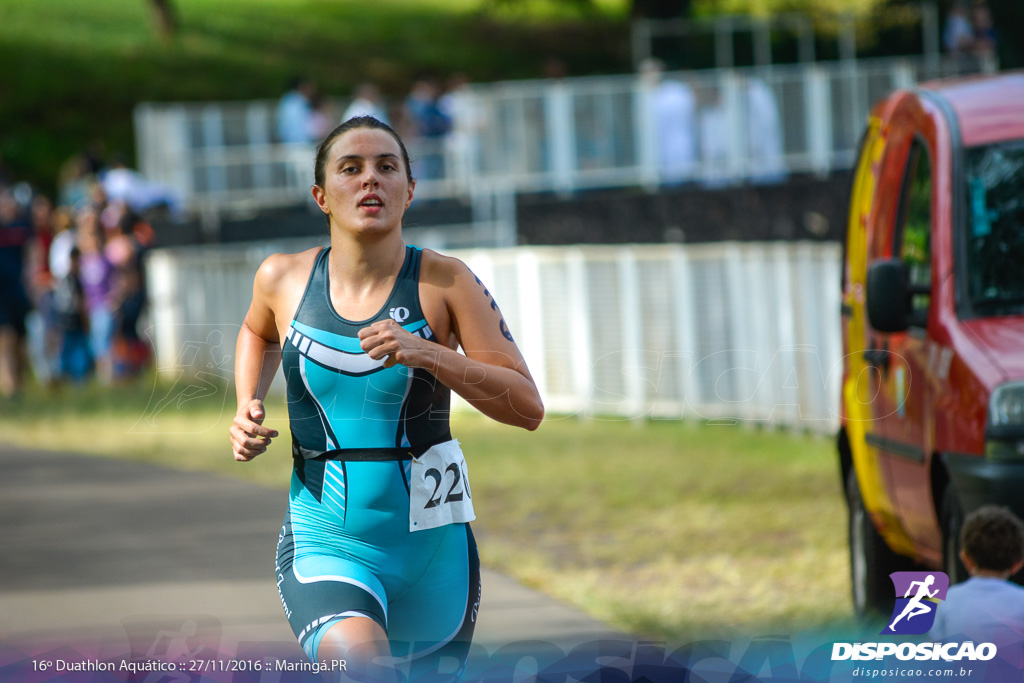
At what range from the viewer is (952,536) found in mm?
5469

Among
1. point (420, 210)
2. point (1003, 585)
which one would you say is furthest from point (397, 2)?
point (1003, 585)

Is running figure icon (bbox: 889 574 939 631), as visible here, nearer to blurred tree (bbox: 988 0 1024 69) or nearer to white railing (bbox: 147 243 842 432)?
white railing (bbox: 147 243 842 432)

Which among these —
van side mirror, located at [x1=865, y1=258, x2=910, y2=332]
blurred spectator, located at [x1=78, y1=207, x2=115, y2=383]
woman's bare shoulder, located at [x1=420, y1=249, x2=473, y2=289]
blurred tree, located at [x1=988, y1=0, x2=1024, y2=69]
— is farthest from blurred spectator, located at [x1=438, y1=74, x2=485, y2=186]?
woman's bare shoulder, located at [x1=420, y1=249, x2=473, y2=289]

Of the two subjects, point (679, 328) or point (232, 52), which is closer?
point (679, 328)

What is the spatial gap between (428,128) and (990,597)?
2123 cm

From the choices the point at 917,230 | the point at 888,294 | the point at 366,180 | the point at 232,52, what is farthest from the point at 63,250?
the point at 232,52

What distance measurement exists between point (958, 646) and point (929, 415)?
1892 mm

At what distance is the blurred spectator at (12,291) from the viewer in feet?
54.7

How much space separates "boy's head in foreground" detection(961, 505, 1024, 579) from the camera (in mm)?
4102

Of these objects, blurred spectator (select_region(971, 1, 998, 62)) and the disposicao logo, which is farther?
blurred spectator (select_region(971, 1, 998, 62))

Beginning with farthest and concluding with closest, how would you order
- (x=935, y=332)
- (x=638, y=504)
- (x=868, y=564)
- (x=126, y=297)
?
(x=126, y=297), (x=638, y=504), (x=868, y=564), (x=935, y=332)

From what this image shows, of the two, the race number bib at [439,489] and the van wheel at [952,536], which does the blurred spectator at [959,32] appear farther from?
the race number bib at [439,489]

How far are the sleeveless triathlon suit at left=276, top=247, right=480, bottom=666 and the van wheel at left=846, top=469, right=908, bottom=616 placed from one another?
2984 millimetres

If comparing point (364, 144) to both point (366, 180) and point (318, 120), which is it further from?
point (318, 120)
